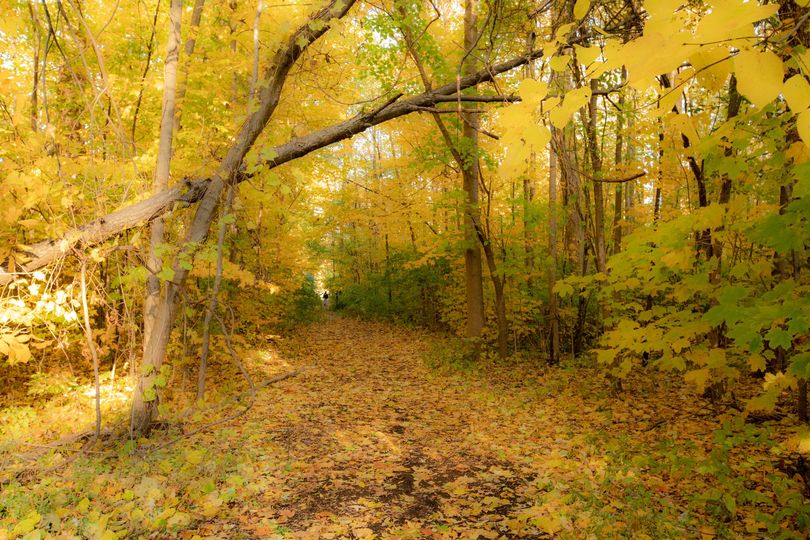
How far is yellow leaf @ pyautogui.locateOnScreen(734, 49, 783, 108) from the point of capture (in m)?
0.84

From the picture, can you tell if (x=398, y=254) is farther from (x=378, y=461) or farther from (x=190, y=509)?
(x=190, y=509)

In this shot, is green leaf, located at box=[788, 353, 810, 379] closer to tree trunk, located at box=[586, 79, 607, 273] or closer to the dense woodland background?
the dense woodland background

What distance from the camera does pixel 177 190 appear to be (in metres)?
4.82

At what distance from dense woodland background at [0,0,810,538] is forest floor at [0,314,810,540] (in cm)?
8

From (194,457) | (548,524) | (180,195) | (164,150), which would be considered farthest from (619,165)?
(194,457)

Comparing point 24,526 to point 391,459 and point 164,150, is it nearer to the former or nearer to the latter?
point 391,459

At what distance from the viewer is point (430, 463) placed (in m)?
4.87

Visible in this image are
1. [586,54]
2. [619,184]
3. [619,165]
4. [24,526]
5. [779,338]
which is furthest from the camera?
[619,184]

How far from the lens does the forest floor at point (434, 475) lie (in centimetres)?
337

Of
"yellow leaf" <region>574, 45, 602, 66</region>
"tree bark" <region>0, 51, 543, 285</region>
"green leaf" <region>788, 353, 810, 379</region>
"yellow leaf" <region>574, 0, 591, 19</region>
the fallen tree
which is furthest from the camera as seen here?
the fallen tree

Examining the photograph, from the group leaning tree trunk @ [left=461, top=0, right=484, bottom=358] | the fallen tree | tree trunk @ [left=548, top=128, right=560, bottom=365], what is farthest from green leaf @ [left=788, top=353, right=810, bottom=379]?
tree trunk @ [left=548, top=128, right=560, bottom=365]

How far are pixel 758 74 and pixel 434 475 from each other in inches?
177

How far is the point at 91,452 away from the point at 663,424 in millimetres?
6617

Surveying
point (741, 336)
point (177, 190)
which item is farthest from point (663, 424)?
point (177, 190)
